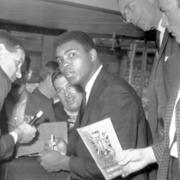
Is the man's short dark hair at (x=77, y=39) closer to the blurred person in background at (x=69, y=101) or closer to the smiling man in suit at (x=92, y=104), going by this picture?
the smiling man in suit at (x=92, y=104)

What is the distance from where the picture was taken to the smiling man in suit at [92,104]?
182 centimetres

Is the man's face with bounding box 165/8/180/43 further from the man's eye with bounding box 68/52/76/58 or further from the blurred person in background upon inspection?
the blurred person in background

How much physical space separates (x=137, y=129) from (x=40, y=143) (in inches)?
26.4

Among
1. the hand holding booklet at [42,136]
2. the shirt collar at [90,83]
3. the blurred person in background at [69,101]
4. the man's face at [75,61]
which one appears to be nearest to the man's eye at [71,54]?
the man's face at [75,61]

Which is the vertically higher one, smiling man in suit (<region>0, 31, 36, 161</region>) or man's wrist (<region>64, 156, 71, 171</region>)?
smiling man in suit (<region>0, 31, 36, 161</region>)

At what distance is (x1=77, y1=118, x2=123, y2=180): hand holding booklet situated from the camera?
1.71m

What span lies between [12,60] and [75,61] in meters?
0.36

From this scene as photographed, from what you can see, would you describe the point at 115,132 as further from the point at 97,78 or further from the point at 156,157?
the point at 97,78

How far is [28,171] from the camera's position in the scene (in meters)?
2.14

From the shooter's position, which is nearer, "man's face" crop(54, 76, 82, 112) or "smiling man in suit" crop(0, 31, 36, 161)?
"smiling man in suit" crop(0, 31, 36, 161)

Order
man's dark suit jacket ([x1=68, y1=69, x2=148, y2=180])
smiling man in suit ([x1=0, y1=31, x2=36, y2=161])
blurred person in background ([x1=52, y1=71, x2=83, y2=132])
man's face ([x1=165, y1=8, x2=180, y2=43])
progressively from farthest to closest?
1. blurred person in background ([x1=52, y1=71, x2=83, y2=132])
2. smiling man in suit ([x1=0, y1=31, x2=36, y2=161])
3. man's dark suit jacket ([x1=68, y1=69, x2=148, y2=180])
4. man's face ([x1=165, y1=8, x2=180, y2=43])

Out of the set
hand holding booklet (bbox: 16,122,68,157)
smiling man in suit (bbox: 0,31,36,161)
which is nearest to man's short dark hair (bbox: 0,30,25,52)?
smiling man in suit (bbox: 0,31,36,161)

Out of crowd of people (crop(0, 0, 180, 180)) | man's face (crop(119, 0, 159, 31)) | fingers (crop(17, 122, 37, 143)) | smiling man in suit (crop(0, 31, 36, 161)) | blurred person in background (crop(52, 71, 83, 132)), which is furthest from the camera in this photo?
blurred person in background (crop(52, 71, 83, 132))

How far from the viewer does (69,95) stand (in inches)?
115
